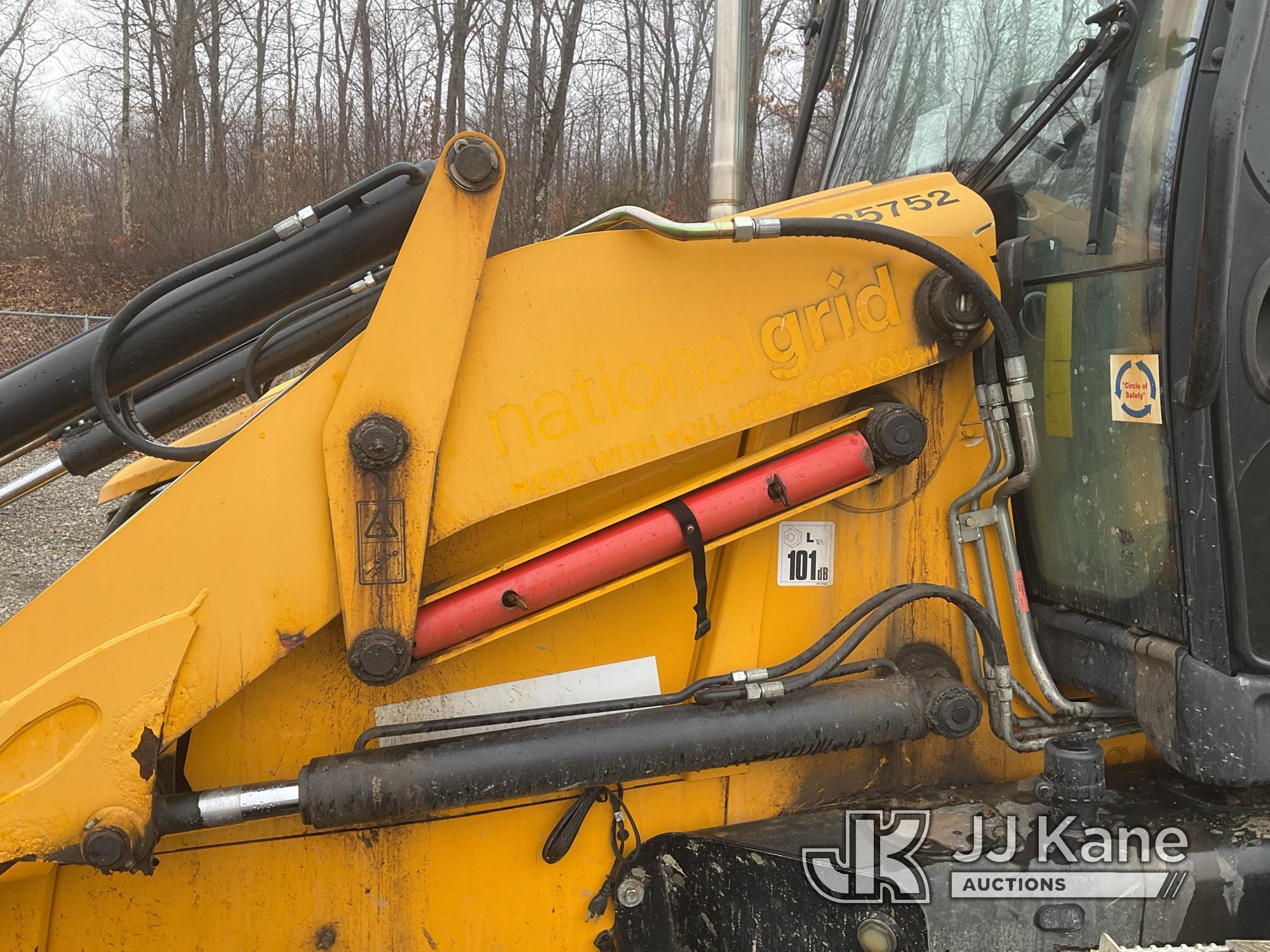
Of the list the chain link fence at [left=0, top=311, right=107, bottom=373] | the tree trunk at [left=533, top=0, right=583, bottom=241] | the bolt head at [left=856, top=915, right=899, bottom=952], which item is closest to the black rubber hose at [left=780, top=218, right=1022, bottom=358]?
the bolt head at [left=856, top=915, right=899, bottom=952]

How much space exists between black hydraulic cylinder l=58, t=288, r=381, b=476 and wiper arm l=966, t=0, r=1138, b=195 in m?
1.41

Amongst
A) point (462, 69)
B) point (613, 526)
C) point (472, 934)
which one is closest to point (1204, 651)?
point (613, 526)

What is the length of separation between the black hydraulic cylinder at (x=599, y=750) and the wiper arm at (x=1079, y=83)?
3.24 ft

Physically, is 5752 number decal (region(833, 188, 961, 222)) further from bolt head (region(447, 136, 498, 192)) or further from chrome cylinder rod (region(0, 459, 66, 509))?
chrome cylinder rod (region(0, 459, 66, 509))

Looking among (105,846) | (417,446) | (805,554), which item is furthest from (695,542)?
(105,846)

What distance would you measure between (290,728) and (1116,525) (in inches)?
62.3

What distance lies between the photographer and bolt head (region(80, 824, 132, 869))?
1.52m

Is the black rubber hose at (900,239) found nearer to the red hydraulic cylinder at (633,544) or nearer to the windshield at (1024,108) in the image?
the windshield at (1024,108)

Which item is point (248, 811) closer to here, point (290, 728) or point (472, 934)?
point (290, 728)

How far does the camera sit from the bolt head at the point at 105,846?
5.00 feet

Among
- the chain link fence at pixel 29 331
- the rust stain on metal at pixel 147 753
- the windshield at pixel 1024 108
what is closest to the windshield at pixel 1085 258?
the windshield at pixel 1024 108

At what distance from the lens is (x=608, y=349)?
1681mm

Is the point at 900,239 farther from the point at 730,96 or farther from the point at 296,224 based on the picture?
the point at 296,224

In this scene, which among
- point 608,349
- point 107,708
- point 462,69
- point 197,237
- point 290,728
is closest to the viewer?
point 107,708
